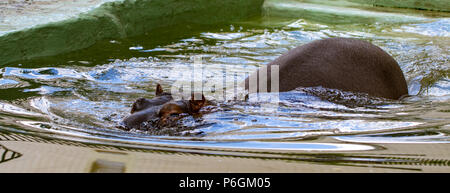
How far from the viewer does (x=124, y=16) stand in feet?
22.0

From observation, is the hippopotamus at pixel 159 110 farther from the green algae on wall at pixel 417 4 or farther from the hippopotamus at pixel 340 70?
the green algae on wall at pixel 417 4

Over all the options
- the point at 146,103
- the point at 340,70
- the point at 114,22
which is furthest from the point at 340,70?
the point at 114,22

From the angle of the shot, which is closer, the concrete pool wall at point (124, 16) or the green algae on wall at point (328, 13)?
the concrete pool wall at point (124, 16)

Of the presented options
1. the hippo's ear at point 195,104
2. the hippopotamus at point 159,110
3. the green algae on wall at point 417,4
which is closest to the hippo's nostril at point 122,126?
the hippopotamus at point 159,110

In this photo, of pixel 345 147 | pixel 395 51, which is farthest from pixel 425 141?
pixel 395 51

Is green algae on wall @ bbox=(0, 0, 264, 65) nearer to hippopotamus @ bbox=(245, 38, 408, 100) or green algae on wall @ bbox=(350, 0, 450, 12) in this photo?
green algae on wall @ bbox=(350, 0, 450, 12)

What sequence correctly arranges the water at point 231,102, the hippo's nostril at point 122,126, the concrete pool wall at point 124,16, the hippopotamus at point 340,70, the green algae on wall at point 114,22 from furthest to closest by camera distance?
the concrete pool wall at point 124,16
the green algae on wall at point 114,22
the hippopotamus at point 340,70
the hippo's nostril at point 122,126
the water at point 231,102

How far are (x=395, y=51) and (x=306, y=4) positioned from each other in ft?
11.1

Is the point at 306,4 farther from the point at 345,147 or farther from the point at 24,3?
the point at 345,147

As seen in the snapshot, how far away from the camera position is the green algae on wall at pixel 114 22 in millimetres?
5281

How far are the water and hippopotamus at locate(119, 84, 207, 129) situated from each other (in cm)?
8

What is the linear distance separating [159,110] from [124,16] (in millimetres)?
4053

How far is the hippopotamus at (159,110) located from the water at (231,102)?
0.25ft

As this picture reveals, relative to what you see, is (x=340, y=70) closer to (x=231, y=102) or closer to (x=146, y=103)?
(x=231, y=102)
